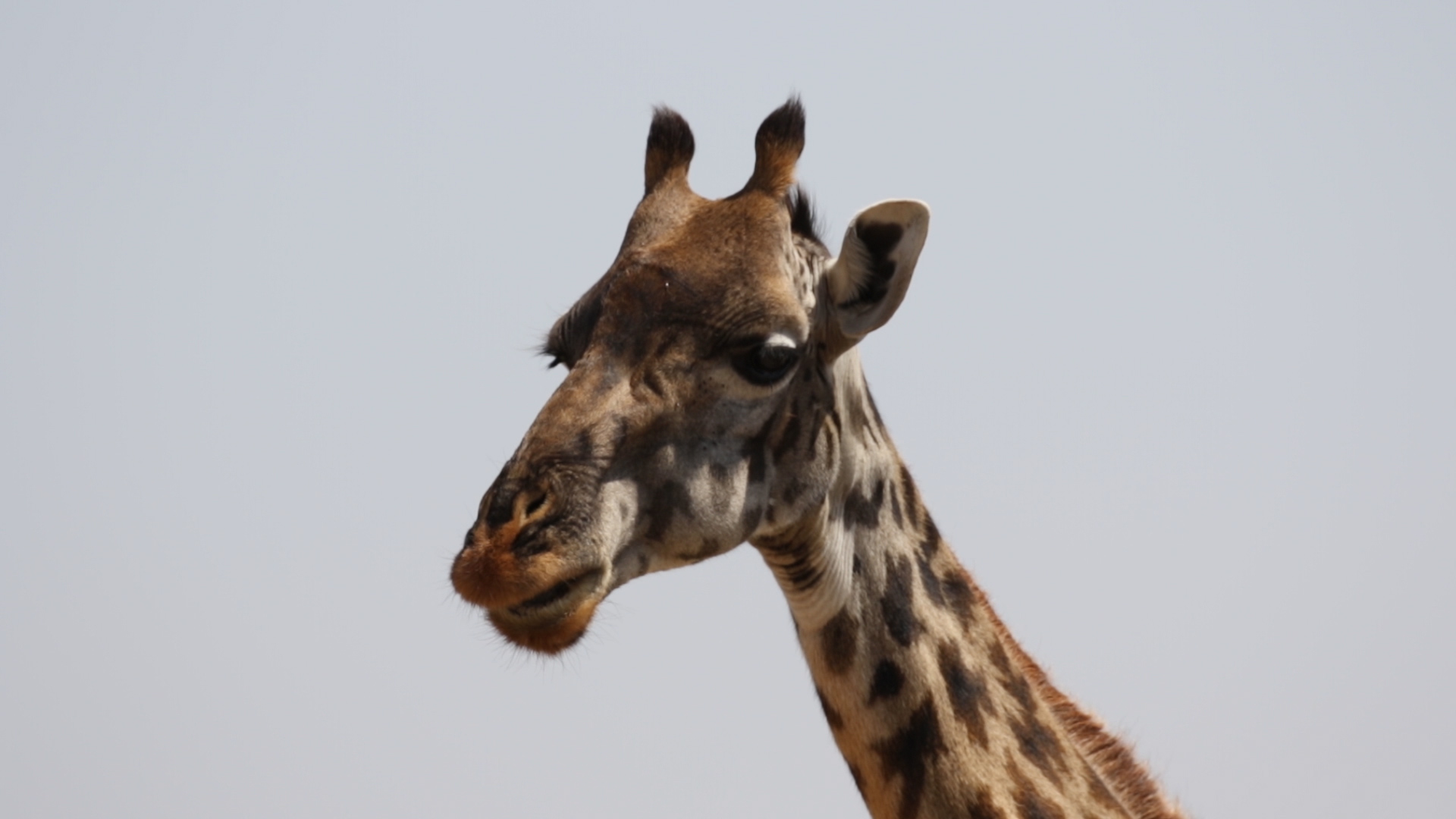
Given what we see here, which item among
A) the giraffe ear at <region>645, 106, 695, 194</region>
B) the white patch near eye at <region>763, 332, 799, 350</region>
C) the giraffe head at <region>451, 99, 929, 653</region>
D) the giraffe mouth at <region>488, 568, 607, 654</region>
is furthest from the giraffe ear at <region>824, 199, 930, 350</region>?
the giraffe mouth at <region>488, 568, 607, 654</region>

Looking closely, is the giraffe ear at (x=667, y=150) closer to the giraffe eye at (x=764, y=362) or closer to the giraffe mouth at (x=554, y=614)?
the giraffe eye at (x=764, y=362)

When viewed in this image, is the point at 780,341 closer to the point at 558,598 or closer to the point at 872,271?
the point at 872,271

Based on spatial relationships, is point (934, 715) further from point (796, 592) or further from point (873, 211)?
point (873, 211)

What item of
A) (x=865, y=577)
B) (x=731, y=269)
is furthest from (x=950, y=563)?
(x=731, y=269)

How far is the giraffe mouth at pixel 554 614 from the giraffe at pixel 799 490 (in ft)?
0.03

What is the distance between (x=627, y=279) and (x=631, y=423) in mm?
819

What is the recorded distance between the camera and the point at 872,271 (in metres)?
7.80

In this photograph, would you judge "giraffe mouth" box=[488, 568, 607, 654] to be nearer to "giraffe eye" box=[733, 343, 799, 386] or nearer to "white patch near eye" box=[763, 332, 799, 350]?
"giraffe eye" box=[733, 343, 799, 386]

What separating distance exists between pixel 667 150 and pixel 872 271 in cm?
150

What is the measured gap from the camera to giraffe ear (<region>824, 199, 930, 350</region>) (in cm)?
775

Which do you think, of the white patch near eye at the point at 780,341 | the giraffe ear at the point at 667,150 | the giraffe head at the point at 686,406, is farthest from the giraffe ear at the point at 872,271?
the giraffe ear at the point at 667,150

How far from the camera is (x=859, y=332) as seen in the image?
7816 millimetres

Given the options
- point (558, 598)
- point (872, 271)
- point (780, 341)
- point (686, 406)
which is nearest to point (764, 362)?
point (780, 341)

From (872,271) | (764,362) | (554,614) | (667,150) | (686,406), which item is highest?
(667,150)
